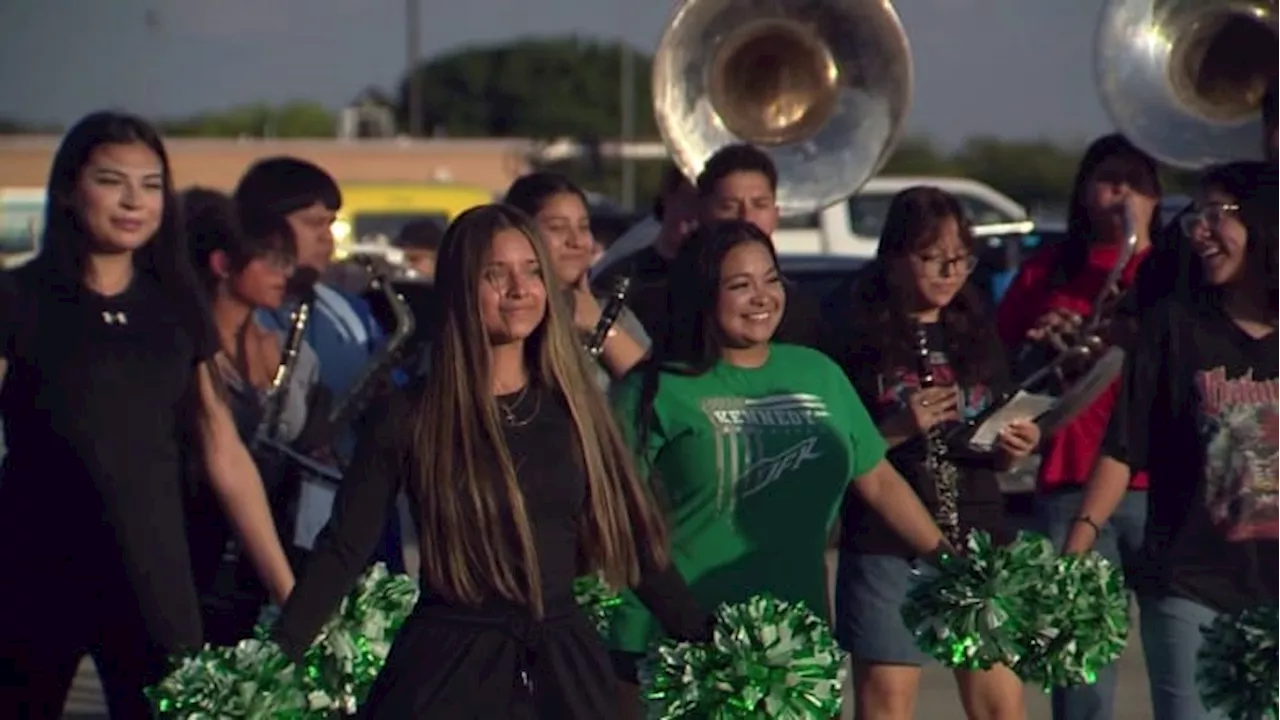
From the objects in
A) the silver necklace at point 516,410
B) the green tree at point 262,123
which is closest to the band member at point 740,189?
the silver necklace at point 516,410

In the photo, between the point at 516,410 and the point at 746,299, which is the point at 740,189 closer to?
the point at 746,299

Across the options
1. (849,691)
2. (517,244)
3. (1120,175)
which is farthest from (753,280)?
(849,691)

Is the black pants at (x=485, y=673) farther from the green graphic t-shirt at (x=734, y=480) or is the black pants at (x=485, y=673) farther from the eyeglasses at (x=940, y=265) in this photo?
the eyeglasses at (x=940, y=265)

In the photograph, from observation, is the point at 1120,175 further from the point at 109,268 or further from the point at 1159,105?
the point at 109,268

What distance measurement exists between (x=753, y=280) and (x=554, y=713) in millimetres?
1351

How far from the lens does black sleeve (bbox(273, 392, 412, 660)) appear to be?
4.50m

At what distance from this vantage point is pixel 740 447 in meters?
5.34

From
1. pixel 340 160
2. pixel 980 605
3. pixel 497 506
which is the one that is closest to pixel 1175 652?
pixel 980 605

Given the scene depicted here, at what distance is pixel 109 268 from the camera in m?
5.45

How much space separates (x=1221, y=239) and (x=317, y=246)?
8.22 ft

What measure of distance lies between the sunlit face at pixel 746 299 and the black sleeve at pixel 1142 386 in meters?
0.77

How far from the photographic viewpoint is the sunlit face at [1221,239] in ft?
18.0

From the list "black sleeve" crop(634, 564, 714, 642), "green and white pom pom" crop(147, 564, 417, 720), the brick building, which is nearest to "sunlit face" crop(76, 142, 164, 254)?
"green and white pom pom" crop(147, 564, 417, 720)

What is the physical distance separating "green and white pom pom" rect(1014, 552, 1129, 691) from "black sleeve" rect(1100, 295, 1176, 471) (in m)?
0.41
